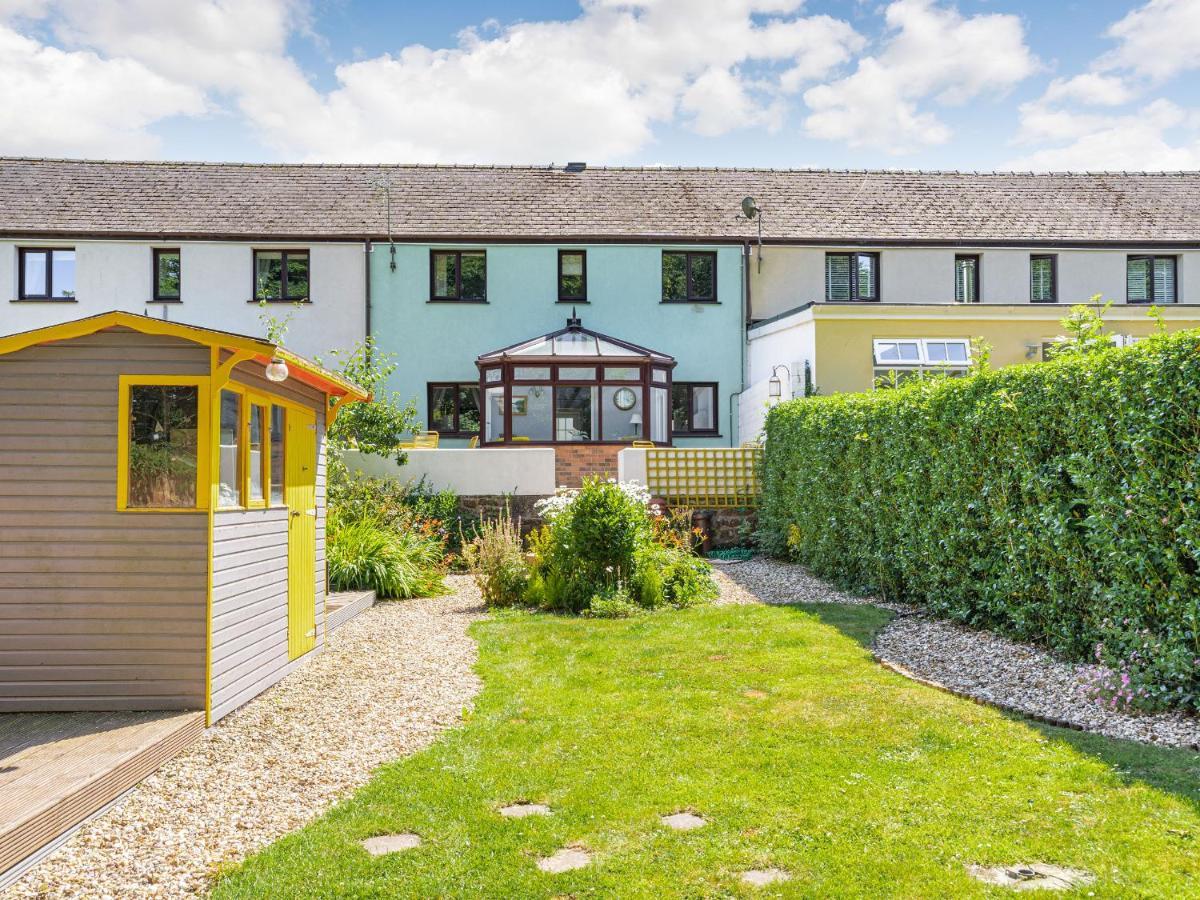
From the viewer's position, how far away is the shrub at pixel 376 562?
12094mm

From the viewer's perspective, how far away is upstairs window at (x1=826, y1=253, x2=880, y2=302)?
23.5 metres

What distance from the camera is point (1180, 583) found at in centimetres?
577

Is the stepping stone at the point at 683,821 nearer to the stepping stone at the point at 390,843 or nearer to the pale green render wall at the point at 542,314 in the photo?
the stepping stone at the point at 390,843

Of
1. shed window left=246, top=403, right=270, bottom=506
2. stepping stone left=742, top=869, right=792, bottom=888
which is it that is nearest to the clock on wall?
shed window left=246, top=403, right=270, bottom=506

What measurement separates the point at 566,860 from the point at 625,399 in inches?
673

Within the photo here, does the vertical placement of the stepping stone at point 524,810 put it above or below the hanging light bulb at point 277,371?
below

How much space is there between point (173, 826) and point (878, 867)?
3420 millimetres

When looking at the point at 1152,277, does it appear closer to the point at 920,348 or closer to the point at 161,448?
the point at 920,348

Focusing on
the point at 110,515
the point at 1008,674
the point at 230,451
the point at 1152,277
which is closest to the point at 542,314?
the point at 1152,277

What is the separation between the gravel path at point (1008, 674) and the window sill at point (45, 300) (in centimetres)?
1972

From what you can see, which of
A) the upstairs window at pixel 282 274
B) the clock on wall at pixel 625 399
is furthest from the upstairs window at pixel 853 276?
the upstairs window at pixel 282 274

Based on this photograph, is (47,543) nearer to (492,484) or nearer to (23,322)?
(492,484)

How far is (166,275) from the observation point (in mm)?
22438

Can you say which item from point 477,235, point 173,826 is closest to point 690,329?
point 477,235
